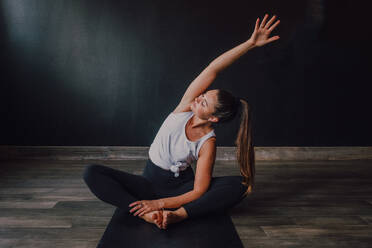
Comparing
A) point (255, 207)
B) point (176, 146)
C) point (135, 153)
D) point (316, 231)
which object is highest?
point (176, 146)

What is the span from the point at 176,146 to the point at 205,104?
0.33 meters

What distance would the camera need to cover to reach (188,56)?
338cm

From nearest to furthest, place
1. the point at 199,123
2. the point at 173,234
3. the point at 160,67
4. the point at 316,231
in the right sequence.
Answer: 1. the point at 173,234
2. the point at 316,231
3. the point at 199,123
4. the point at 160,67

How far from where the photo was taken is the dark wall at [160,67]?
3291 millimetres

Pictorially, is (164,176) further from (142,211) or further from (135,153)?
(135,153)

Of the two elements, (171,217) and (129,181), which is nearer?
(171,217)

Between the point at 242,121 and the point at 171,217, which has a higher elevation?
the point at 242,121

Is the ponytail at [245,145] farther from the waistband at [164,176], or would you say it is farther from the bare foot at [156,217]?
the bare foot at [156,217]

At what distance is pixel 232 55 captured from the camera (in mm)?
1975

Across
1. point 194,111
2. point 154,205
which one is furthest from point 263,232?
point 194,111

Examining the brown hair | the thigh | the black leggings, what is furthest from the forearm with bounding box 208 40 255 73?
the thigh

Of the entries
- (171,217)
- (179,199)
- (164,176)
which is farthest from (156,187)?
(171,217)

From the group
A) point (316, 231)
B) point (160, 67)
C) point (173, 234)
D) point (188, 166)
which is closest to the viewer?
point (173, 234)

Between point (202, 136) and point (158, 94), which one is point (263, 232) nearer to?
point (202, 136)
